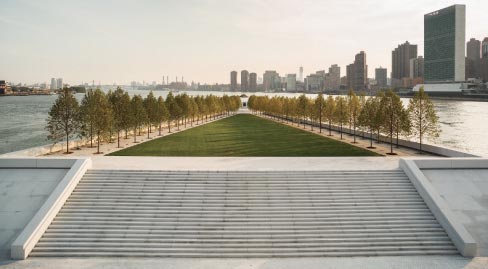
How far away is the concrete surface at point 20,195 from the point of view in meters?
19.7

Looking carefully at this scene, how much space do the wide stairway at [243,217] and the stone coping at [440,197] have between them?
34 cm

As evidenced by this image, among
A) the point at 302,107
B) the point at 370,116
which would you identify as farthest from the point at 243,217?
the point at 302,107

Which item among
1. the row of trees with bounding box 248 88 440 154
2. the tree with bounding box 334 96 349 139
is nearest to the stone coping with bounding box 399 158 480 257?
the row of trees with bounding box 248 88 440 154

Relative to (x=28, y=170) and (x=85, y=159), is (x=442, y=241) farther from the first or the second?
(x=28, y=170)

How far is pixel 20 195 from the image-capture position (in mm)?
21547

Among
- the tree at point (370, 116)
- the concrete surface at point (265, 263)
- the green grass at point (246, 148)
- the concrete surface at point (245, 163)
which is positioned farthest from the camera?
the tree at point (370, 116)

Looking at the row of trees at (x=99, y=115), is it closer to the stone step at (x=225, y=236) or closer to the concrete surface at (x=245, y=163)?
the concrete surface at (x=245, y=163)

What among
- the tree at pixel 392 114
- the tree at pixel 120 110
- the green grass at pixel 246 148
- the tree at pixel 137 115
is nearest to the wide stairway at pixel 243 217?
the green grass at pixel 246 148

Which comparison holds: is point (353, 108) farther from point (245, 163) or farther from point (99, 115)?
point (99, 115)

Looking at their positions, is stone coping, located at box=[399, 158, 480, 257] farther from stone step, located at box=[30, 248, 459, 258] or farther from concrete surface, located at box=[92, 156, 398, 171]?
concrete surface, located at box=[92, 156, 398, 171]

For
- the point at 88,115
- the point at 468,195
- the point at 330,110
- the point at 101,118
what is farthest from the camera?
the point at 330,110

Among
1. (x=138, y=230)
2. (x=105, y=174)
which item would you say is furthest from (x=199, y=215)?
(x=105, y=174)

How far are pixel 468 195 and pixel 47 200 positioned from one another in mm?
21653

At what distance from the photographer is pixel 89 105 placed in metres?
38.0
